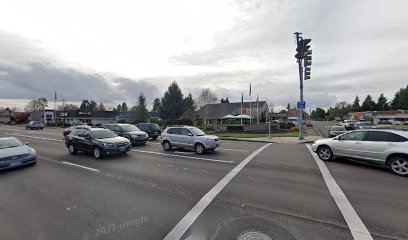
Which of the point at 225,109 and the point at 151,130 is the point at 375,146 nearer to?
the point at 151,130

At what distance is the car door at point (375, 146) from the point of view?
8.79 m

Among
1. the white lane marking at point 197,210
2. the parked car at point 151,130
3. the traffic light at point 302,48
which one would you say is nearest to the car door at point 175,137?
the white lane marking at point 197,210

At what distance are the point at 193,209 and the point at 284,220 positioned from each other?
1954mm

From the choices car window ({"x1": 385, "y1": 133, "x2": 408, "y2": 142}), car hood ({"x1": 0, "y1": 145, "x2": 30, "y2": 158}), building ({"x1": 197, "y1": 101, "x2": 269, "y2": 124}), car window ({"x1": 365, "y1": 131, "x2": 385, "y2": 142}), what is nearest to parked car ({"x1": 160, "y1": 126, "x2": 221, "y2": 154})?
car hood ({"x1": 0, "y1": 145, "x2": 30, "y2": 158})

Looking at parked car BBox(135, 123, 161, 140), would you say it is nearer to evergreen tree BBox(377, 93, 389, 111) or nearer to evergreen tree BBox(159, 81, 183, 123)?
evergreen tree BBox(159, 81, 183, 123)

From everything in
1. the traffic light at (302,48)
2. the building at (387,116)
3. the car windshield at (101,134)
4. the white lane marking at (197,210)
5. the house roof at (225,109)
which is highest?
the traffic light at (302,48)

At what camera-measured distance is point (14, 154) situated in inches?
378

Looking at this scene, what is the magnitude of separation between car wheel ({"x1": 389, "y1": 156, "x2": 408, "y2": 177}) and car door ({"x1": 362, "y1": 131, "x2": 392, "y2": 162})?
354 mm

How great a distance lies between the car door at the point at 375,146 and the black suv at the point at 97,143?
1121 cm

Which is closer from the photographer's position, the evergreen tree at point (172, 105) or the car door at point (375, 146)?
the car door at point (375, 146)

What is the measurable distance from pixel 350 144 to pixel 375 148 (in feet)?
3.27

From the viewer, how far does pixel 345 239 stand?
398 cm

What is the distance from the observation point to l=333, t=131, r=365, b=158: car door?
9641 mm

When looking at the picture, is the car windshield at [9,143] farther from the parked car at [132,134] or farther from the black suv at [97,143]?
the parked car at [132,134]
